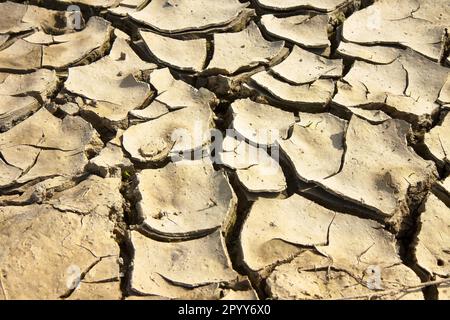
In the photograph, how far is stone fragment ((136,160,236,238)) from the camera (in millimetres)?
1785

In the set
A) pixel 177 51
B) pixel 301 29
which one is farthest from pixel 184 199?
pixel 301 29

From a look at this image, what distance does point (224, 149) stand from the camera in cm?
200

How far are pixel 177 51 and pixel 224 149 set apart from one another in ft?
1.78

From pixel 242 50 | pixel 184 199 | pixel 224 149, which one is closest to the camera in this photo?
pixel 184 199

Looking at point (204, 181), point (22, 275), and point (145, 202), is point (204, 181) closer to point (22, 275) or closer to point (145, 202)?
point (145, 202)

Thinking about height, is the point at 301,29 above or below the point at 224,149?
above

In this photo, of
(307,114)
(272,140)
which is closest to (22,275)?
(272,140)

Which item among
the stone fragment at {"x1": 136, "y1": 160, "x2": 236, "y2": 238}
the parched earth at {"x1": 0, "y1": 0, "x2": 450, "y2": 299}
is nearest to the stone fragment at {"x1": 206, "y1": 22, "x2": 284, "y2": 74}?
the parched earth at {"x1": 0, "y1": 0, "x2": 450, "y2": 299}

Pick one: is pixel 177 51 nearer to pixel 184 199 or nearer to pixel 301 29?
pixel 301 29

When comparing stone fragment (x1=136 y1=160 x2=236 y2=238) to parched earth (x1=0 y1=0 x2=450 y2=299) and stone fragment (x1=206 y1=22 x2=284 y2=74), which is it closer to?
parched earth (x1=0 y1=0 x2=450 y2=299)

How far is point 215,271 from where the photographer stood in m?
1.68

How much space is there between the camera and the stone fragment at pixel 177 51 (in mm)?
2312

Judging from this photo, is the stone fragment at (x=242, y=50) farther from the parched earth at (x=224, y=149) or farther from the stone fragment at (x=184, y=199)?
the stone fragment at (x=184, y=199)

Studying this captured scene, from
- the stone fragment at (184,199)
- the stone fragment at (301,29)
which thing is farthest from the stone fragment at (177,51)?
the stone fragment at (184,199)
